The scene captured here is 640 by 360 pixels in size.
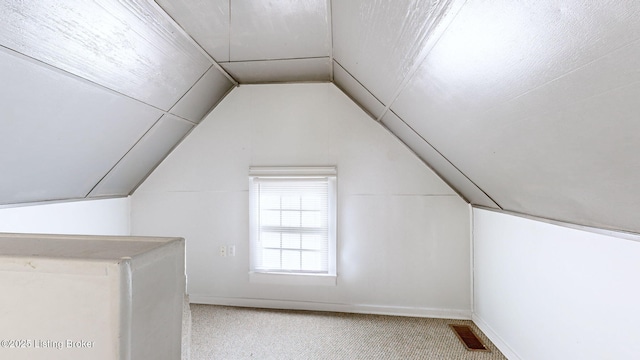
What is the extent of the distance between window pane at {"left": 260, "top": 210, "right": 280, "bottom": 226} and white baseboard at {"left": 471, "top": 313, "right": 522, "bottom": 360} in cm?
218

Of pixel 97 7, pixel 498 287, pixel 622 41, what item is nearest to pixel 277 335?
pixel 498 287

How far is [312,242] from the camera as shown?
10.8ft

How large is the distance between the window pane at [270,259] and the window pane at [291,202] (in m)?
0.50

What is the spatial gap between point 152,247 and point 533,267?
2.46 metres

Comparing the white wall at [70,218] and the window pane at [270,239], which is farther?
the window pane at [270,239]

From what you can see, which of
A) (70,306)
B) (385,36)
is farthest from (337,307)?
(70,306)

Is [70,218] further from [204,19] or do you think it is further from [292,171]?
[204,19]

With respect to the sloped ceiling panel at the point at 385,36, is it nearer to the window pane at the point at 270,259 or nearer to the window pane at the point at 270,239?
the window pane at the point at 270,239

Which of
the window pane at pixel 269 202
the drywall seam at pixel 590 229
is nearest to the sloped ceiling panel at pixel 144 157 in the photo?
the window pane at pixel 269 202

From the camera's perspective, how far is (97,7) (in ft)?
5.04

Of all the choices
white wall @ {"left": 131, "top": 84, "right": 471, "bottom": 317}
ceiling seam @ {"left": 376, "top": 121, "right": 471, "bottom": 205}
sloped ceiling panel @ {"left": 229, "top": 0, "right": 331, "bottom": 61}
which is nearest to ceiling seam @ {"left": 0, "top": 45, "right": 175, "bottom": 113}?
sloped ceiling panel @ {"left": 229, "top": 0, "right": 331, "bottom": 61}

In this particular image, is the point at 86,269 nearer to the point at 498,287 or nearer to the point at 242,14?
the point at 242,14

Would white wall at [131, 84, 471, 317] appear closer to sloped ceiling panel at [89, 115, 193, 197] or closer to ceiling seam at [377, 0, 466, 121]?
sloped ceiling panel at [89, 115, 193, 197]

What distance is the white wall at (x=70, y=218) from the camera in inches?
90.7
